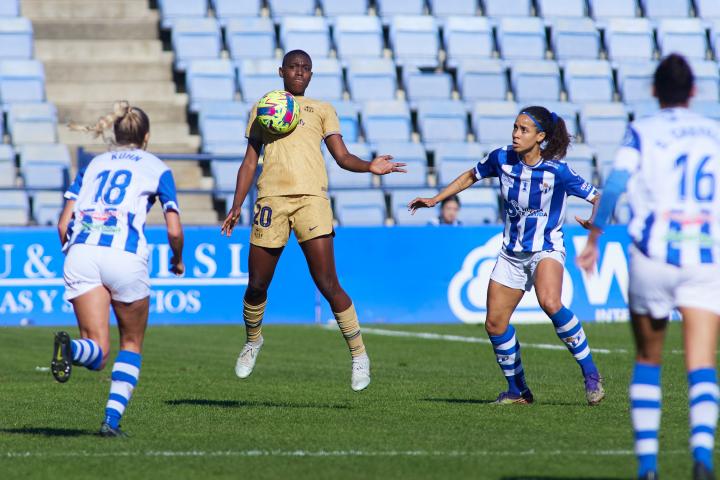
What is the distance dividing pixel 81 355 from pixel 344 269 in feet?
37.7

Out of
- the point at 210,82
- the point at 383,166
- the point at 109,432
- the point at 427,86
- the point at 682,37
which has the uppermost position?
the point at 682,37

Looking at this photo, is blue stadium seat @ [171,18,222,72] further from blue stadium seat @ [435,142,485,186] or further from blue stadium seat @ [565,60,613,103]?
blue stadium seat @ [565,60,613,103]

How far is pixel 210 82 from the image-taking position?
2305 centimetres

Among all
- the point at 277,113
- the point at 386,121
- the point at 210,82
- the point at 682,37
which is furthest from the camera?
the point at 682,37

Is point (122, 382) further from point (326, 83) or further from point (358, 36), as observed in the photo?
point (358, 36)

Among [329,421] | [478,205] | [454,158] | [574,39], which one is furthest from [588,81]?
[329,421]

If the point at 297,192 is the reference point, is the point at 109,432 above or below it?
below

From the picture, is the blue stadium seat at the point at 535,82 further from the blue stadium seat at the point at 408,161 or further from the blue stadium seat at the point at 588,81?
the blue stadium seat at the point at 408,161

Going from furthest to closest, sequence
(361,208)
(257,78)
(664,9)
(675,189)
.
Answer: (664,9) < (257,78) < (361,208) < (675,189)

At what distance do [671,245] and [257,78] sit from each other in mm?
18031

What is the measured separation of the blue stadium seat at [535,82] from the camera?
24344mm

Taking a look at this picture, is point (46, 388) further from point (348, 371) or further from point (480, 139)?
point (480, 139)

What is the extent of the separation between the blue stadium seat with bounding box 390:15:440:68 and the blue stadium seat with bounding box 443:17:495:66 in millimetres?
284

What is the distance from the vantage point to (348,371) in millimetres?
12242
